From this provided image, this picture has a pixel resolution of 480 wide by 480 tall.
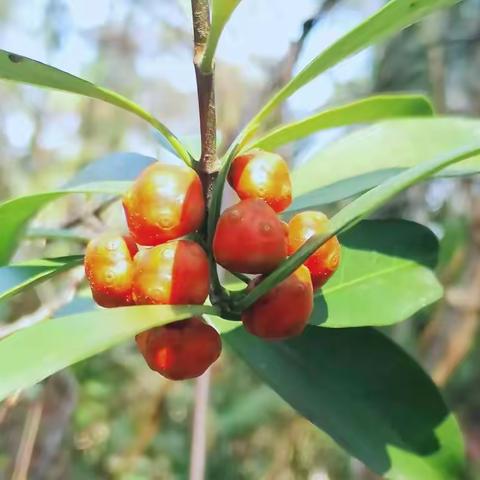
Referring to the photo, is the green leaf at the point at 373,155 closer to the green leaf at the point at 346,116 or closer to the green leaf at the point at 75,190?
the green leaf at the point at 346,116

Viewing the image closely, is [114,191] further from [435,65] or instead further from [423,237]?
[435,65]

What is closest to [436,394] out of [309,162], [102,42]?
[309,162]

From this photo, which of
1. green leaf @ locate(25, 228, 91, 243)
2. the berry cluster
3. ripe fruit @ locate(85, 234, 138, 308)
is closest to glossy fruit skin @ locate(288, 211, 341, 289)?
the berry cluster

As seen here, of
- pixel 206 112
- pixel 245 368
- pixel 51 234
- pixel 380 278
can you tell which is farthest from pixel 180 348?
pixel 245 368

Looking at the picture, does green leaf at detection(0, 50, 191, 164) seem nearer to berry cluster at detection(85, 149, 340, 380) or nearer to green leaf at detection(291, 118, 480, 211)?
berry cluster at detection(85, 149, 340, 380)

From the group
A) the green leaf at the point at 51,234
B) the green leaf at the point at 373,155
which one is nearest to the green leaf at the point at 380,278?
the green leaf at the point at 373,155

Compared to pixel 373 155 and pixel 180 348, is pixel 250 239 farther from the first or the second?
pixel 373 155

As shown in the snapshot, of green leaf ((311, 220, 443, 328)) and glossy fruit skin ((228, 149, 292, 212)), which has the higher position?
glossy fruit skin ((228, 149, 292, 212))
